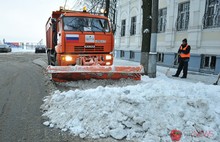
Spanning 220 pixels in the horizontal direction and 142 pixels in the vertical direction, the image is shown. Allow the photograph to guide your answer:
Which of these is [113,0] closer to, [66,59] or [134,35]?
[134,35]

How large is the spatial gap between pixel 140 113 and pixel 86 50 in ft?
14.6

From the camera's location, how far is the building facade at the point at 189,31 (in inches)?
401

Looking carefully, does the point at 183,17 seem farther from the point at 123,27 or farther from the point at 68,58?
the point at 123,27

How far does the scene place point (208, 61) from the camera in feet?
34.8

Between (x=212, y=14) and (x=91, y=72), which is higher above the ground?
(x=212, y=14)

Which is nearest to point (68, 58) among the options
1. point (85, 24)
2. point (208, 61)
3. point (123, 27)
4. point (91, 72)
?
point (91, 72)

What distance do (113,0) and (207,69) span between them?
1456 cm

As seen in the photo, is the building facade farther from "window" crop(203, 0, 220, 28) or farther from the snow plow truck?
the snow plow truck

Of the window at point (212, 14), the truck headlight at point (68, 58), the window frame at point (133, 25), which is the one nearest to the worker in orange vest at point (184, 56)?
the window at point (212, 14)

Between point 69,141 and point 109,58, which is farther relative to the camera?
point 109,58

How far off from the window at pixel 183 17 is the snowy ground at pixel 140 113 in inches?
323

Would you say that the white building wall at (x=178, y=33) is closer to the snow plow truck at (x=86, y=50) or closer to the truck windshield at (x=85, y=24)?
the snow plow truck at (x=86, y=50)

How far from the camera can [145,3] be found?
27.7ft

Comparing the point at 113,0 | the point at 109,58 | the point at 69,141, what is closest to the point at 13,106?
the point at 69,141
